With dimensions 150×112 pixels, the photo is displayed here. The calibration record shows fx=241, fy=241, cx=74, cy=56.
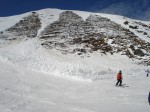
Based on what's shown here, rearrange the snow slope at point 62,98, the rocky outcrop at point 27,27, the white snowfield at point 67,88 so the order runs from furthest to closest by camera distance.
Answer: the rocky outcrop at point 27,27, the white snowfield at point 67,88, the snow slope at point 62,98

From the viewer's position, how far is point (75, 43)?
4509 centimetres

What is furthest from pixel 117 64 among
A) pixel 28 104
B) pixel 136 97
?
pixel 28 104

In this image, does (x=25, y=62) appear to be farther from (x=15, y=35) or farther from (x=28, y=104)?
(x=15, y=35)

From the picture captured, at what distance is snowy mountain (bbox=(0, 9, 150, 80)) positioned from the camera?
100 ft

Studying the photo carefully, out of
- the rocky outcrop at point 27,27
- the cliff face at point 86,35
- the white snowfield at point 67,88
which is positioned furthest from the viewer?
the rocky outcrop at point 27,27

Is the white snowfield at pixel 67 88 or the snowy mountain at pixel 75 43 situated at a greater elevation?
the snowy mountain at pixel 75 43

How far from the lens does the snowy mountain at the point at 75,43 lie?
30562 millimetres

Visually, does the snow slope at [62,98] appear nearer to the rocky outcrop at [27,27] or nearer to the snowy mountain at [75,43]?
the snowy mountain at [75,43]

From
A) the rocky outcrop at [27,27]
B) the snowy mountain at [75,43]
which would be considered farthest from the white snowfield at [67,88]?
the rocky outcrop at [27,27]

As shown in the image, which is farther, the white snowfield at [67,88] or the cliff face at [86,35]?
the cliff face at [86,35]

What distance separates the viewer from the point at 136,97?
16.9 metres

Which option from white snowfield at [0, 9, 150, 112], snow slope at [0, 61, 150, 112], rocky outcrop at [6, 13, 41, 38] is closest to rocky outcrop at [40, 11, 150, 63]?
rocky outcrop at [6, 13, 41, 38]

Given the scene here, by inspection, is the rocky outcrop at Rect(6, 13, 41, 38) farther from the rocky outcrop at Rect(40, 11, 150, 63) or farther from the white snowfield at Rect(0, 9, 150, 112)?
the white snowfield at Rect(0, 9, 150, 112)

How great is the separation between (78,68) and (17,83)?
11.1m
